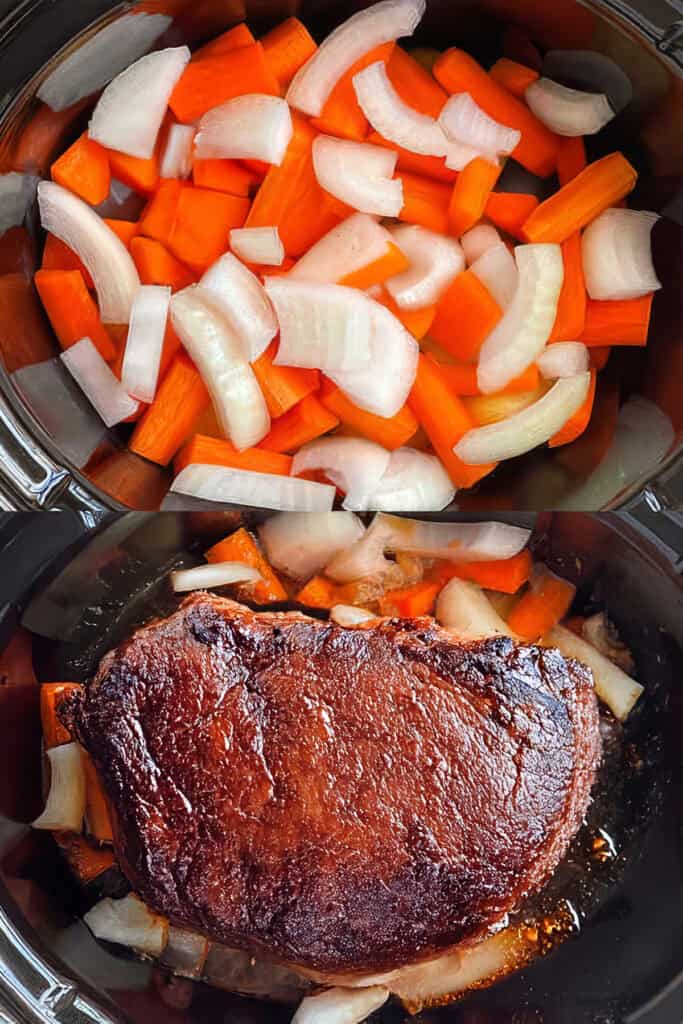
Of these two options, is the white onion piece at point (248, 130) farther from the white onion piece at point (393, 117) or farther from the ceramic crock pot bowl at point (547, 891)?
the ceramic crock pot bowl at point (547, 891)

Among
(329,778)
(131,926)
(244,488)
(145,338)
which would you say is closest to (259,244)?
(145,338)

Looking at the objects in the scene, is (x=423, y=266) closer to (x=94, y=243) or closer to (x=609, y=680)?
(x=94, y=243)

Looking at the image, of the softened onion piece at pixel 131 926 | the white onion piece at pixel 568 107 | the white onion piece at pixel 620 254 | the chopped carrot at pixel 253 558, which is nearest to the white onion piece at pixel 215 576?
the chopped carrot at pixel 253 558

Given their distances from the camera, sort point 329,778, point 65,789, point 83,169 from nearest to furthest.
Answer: point 329,778 < point 65,789 < point 83,169

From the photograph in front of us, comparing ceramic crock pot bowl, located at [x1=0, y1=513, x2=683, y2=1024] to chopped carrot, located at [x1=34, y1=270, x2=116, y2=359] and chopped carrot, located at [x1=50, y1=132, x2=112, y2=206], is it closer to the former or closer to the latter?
chopped carrot, located at [x1=34, y1=270, x2=116, y2=359]

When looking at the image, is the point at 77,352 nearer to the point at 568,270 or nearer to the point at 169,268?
the point at 169,268

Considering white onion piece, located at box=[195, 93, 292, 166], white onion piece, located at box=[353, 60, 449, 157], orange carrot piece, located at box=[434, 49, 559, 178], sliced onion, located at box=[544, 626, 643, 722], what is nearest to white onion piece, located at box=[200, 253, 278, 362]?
white onion piece, located at box=[195, 93, 292, 166]
